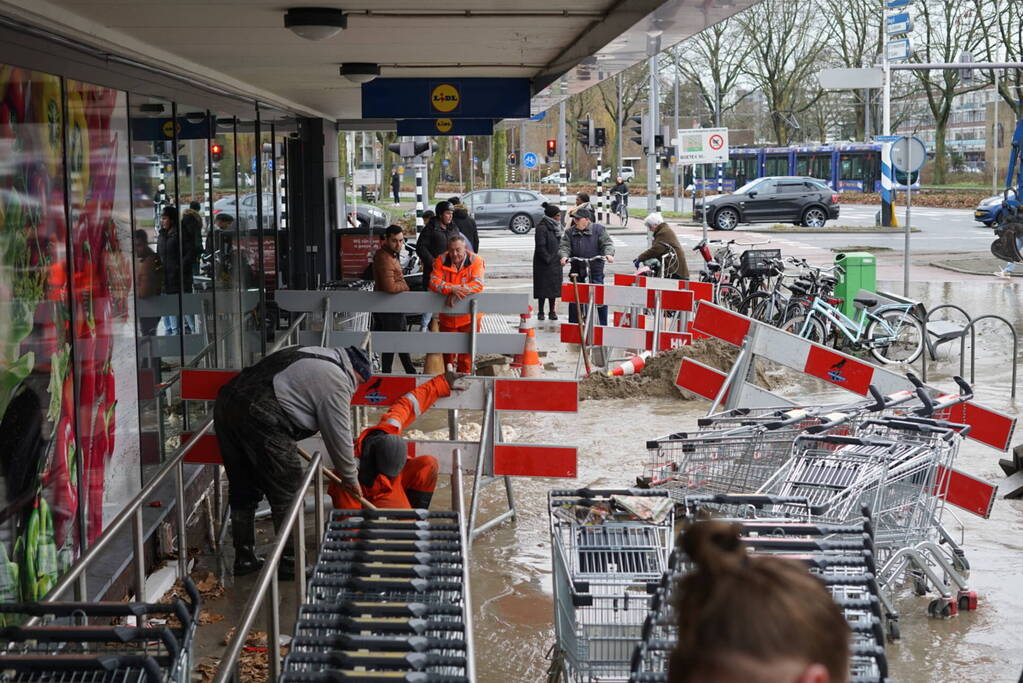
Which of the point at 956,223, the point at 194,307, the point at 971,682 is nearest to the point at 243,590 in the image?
the point at 194,307

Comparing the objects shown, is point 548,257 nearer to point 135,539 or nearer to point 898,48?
point 135,539

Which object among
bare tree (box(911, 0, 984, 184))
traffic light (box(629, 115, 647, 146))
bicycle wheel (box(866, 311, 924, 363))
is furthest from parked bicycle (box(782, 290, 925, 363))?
bare tree (box(911, 0, 984, 184))

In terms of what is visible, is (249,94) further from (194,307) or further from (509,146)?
(509,146)

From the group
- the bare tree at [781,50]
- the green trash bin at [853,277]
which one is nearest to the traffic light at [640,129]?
the bare tree at [781,50]

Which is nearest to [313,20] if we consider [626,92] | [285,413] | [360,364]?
[360,364]

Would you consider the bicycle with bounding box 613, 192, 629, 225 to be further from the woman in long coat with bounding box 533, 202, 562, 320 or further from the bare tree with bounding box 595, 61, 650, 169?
the woman in long coat with bounding box 533, 202, 562, 320

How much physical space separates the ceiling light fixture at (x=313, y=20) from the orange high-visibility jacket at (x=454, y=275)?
4.26m

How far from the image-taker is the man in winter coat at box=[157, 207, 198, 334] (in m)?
9.05

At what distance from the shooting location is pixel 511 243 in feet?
118

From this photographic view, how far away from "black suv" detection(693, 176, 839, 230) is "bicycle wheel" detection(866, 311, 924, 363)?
86.2 ft

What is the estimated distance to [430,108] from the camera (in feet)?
41.8

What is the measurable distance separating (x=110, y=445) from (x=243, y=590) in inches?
45.8

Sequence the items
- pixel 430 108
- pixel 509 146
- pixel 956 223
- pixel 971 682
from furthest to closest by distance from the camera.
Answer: pixel 509 146 → pixel 956 223 → pixel 430 108 → pixel 971 682

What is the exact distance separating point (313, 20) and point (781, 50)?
57.5 metres
